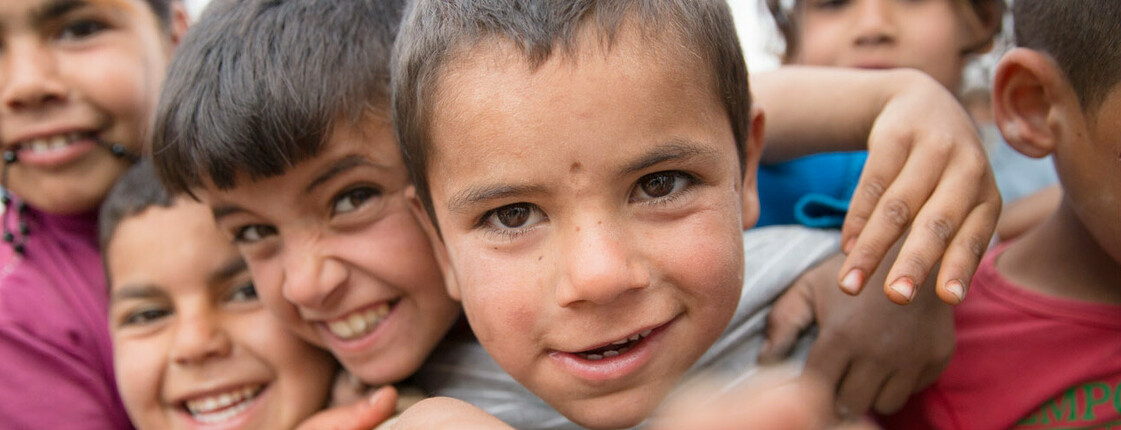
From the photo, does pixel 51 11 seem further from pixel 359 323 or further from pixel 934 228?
pixel 934 228

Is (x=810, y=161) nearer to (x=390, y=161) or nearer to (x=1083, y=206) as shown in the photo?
(x=1083, y=206)

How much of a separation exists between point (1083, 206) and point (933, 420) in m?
0.48

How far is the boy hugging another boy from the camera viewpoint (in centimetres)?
114

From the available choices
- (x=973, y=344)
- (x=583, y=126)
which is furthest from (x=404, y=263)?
(x=973, y=344)

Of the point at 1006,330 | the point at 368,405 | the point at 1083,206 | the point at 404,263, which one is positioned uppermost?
the point at 404,263

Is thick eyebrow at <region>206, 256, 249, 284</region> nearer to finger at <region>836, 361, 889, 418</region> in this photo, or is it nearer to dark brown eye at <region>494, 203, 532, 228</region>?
dark brown eye at <region>494, 203, 532, 228</region>

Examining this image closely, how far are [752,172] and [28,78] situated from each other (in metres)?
1.70

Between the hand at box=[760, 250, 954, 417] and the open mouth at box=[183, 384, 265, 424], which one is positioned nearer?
the hand at box=[760, 250, 954, 417]

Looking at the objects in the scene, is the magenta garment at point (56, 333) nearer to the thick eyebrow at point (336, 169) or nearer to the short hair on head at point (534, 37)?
the thick eyebrow at point (336, 169)

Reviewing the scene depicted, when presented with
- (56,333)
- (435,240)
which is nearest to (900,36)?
(435,240)

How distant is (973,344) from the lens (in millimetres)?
1579

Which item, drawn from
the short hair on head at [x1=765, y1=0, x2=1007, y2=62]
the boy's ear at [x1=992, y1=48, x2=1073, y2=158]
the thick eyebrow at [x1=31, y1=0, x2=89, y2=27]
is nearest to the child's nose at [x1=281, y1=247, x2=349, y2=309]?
the thick eyebrow at [x1=31, y1=0, x2=89, y2=27]

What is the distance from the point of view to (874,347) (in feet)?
4.64

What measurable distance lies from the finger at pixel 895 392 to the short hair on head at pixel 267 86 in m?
1.04
